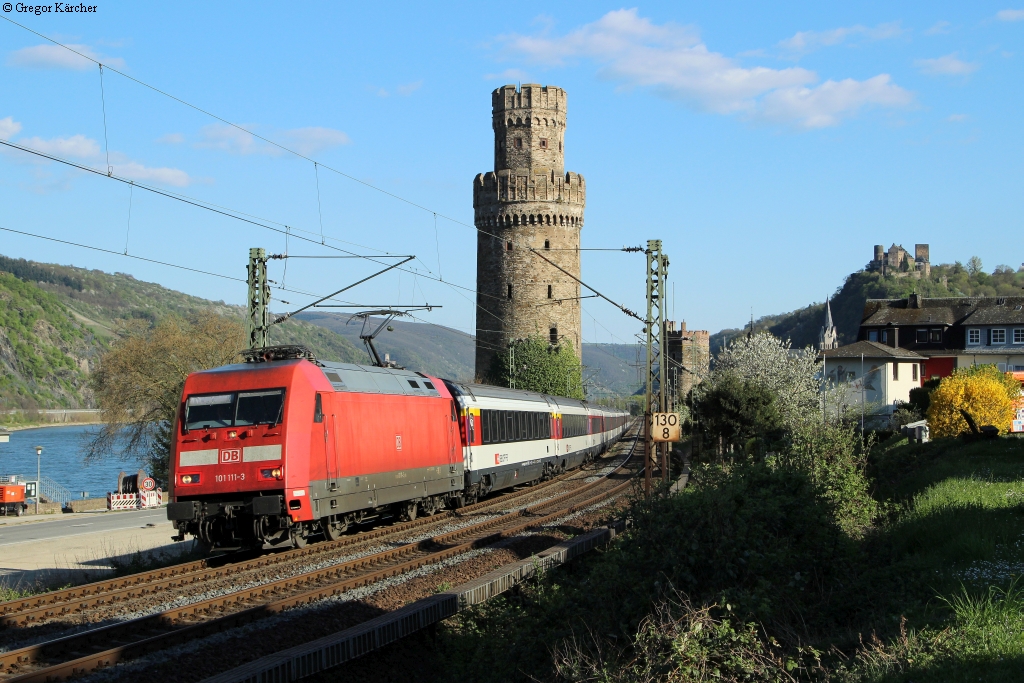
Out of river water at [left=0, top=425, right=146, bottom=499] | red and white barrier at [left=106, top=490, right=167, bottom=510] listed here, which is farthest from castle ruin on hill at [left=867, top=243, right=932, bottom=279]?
red and white barrier at [left=106, top=490, right=167, bottom=510]

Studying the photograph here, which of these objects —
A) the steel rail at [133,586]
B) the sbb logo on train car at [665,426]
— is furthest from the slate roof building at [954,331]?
the steel rail at [133,586]

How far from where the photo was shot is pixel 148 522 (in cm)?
2783

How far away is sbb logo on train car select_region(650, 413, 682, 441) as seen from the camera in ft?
80.7

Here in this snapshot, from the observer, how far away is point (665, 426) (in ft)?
81.1

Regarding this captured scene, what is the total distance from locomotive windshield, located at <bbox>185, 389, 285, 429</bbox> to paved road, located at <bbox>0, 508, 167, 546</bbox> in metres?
7.12

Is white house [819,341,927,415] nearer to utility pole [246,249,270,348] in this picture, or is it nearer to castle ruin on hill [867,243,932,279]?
utility pole [246,249,270,348]

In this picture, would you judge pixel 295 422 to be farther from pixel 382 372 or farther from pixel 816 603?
pixel 816 603

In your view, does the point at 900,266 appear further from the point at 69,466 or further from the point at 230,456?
the point at 230,456

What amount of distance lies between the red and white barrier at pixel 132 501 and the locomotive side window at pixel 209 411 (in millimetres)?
22876

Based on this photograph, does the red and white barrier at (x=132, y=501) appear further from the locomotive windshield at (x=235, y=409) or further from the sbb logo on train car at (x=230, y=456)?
the sbb logo on train car at (x=230, y=456)

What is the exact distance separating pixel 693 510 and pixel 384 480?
9194 mm

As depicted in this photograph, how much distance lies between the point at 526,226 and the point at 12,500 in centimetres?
3710

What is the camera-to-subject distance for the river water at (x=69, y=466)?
73.8 metres

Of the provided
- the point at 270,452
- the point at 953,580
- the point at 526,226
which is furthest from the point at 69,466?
the point at 953,580
